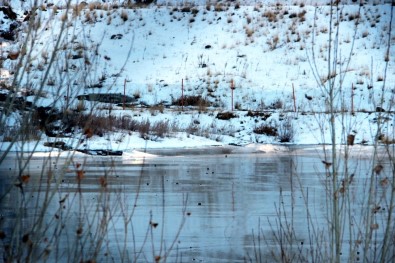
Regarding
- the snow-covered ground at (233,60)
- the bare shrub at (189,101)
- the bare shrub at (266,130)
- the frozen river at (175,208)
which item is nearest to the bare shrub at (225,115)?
the snow-covered ground at (233,60)

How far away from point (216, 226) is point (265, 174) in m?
7.17

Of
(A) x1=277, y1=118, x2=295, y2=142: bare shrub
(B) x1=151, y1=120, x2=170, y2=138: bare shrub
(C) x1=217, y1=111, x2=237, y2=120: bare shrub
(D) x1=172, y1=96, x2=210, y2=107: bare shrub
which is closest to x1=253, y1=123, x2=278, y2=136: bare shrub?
(A) x1=277, y1=118, x2=295, y2=142: bare shrub

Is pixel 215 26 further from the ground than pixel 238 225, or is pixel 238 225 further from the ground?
pixel 215 26

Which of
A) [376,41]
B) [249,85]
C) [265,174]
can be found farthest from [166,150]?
[376,41]

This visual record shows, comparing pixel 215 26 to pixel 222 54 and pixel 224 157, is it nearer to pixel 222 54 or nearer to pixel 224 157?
pixel 222 54

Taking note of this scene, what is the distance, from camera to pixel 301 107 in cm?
3984

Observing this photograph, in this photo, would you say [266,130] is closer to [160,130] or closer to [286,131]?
[286,131]

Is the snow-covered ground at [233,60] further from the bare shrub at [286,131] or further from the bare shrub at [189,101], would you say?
the bare shrub at [189,101]

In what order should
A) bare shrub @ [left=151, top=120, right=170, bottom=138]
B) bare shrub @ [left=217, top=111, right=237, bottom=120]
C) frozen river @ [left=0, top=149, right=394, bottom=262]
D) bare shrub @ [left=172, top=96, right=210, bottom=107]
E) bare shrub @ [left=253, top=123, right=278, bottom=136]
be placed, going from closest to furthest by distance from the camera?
frozen river @ [left=0, top=149, right=394, bottom=262], bare shrub @ [left=151, top=120, right=170, bottom=138], bare shrub @ [left=253, top=123, right=278, bottom=136], bare shrub @ [left=217, top=111, right=237, bottom=120], bare shrub @ [left=172, top=96, right=210, bottom=107]

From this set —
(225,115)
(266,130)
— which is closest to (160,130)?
(266,130)

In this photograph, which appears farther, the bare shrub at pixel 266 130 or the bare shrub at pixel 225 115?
the bare shrub at pixel 225 115

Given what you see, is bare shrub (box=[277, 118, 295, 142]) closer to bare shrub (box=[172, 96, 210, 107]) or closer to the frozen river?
bare shrub (box=[172, 96, 210, 107])

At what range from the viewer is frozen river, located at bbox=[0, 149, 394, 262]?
575 cm

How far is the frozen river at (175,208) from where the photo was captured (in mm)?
5746
